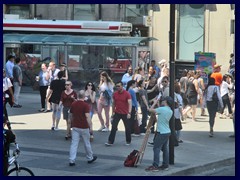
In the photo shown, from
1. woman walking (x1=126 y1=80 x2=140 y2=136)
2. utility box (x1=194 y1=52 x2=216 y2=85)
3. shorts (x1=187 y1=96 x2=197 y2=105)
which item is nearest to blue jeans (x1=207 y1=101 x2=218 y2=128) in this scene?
woman walking (x1=126 y1=80 x2=140 y2=136)

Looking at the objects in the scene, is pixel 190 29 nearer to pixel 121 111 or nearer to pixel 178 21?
pixel 178 21

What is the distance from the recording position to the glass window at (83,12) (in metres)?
34.7

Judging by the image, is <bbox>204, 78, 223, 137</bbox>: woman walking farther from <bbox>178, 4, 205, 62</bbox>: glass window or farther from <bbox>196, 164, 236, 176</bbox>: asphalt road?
<bbox>178, 4, 205, 62</bbox>: glass window

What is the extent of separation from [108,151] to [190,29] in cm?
1923

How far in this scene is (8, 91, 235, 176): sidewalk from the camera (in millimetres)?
11781

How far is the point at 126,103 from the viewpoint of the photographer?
14.6m

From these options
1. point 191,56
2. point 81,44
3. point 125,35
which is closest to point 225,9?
point 191,56

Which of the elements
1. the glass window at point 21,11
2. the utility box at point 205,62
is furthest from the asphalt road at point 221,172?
the glass window at point 21,11

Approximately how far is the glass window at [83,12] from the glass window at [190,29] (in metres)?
5.42

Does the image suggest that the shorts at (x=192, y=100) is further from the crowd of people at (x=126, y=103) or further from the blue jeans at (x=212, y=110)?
the blue jeans at (x=212, y=110)

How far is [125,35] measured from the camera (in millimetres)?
29078
